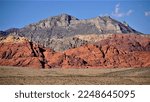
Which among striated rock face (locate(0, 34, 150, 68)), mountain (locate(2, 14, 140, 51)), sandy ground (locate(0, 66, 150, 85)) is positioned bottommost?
sandy ground (locate(0, 66, 150, 85))

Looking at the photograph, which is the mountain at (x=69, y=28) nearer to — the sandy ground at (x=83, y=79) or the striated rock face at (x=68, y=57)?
the striated rock face at (x=68, y=57)

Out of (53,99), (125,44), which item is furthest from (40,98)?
(125,44)

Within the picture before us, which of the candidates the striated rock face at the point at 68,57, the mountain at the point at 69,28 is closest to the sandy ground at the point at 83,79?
the striated rock face at the point at 68,57

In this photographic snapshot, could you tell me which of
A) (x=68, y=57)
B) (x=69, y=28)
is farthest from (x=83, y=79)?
(x=69, y=28)

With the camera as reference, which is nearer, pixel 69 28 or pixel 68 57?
pixel 68 57

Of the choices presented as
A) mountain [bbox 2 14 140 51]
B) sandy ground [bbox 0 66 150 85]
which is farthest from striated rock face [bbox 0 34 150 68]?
mountain [bbox 2 14 140 51]

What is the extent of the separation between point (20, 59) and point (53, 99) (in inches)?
1722

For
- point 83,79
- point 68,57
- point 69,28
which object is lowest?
point 83,79

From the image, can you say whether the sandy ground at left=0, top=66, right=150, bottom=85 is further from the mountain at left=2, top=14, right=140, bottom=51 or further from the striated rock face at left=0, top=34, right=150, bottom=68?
the mountain at left=2, top=14, right=140, bottom=51

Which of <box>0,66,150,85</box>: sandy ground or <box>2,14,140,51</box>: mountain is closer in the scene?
<box>0,66,150,85</box>: sandy ground

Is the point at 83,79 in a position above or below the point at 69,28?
below

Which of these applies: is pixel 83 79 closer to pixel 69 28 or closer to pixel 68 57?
pixel 68 57

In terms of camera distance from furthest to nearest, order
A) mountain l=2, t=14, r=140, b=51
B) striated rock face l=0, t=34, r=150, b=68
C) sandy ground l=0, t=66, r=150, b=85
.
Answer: mountain l=2, t=14, r=140, b=51 < striated rock face l=0, t=34, r=150, b=68 < sandy ground l=0, t=66, r=150, b=85

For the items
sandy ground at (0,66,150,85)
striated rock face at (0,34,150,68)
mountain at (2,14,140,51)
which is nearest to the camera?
sandy ground at (0,66,150,85)
